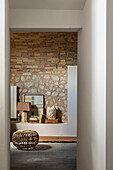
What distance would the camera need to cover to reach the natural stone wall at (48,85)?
758cm

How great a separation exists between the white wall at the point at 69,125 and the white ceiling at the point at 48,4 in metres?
3.95

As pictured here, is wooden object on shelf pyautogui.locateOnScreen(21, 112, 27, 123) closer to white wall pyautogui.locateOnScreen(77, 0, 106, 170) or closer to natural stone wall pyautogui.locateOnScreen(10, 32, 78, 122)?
natural stone wall pyautogui.locateOnScreen(10, 32, 78, 122)

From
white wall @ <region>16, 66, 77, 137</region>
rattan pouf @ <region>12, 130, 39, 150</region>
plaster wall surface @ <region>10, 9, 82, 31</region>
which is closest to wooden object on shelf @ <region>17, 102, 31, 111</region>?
white wall @ <region>16, 66, 77, 137</region>

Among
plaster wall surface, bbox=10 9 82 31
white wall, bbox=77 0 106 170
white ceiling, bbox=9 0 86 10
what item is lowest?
white wall, bbox=77 0 106 170

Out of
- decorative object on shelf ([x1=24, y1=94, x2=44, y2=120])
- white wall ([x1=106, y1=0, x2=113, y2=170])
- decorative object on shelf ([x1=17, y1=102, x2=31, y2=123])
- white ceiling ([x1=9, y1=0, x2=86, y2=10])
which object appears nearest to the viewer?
white wall ([x1=106, y1=0, x2=113, y2=170])

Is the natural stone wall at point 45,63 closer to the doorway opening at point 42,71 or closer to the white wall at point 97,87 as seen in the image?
the doorway opening at point 42,71

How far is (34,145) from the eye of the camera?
584cm

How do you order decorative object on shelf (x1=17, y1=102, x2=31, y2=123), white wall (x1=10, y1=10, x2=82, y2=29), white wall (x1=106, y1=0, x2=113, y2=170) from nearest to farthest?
1. white wall (x1=106, y1=0, x2=113, y2=170)
2. white wall (x1=10, y1=10, x2=82, y2=29)
3. decorative object on shelf (x1=17, y1=102, x2=31, y2=123)

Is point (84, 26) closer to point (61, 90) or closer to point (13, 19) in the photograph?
point (13, 19)

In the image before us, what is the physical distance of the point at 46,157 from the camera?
17.0 feet

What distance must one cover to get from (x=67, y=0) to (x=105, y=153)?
2027mm

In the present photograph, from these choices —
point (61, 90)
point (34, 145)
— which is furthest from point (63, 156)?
point (61, 90)

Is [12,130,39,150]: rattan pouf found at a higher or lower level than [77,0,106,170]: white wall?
lower

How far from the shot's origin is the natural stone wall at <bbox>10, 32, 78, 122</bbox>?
757 centimetres
